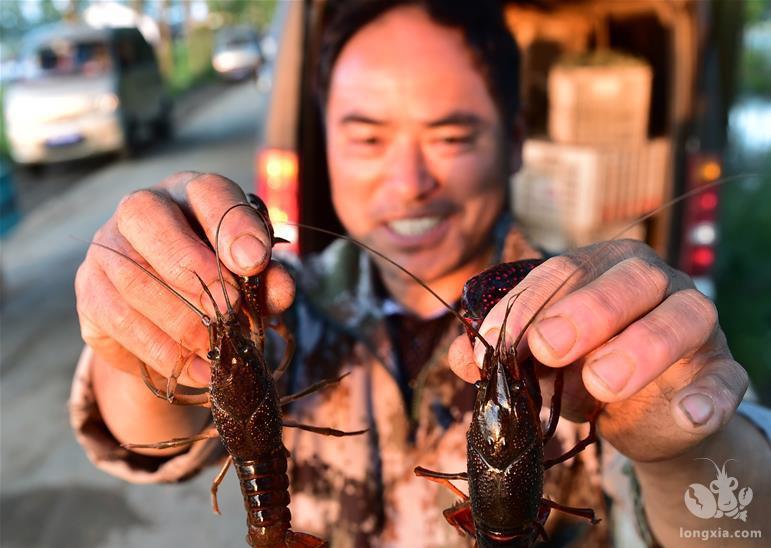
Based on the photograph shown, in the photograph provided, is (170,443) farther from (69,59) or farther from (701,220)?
(69,59)

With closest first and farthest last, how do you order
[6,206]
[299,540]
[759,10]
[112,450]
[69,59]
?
[299,540] < [112,450] < [6,206] < [69,59] < [759,10]

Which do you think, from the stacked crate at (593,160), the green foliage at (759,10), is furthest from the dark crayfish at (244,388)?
the green foliage at (759,10)

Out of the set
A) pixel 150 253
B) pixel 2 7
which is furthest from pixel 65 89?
pixel 2 7

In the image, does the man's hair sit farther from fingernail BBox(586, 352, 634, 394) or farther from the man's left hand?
fingernail BBox(586, 352, 634, 394)

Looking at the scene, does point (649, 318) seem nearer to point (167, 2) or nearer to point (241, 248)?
point (241, 248)

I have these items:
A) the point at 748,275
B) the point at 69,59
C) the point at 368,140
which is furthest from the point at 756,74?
the point at 368,140

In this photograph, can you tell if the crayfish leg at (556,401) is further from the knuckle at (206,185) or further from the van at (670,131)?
the van at (670,131)

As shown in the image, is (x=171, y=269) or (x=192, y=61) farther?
(x=192, y=61)
